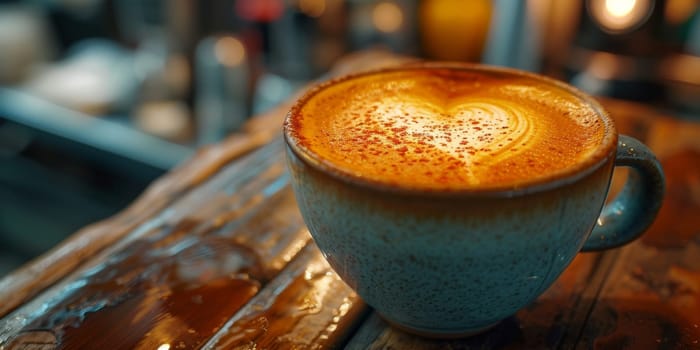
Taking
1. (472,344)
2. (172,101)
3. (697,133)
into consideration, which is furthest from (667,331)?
(172,101)

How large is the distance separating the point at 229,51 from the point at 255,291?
6.80 ft

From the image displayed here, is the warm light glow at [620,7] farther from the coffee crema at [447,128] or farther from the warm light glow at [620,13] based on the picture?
the coffee crema at [447,128]

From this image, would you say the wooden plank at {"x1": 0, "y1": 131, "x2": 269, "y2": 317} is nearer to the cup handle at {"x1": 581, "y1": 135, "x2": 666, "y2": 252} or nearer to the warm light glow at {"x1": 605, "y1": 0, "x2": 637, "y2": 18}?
the cup handle at {"x1": 581, "y1": 135, "x2": 666, "y2": 252}

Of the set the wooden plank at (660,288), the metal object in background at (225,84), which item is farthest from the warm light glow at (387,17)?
the wooden plank at (660,288)

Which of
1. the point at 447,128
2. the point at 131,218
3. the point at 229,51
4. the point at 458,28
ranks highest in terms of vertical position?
the point at 447,128

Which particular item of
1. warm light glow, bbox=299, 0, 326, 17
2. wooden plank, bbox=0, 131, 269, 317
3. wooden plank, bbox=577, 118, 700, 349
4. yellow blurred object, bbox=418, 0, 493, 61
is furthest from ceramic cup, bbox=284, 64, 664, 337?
warm light glow, bbox=299, 0, 326, 17

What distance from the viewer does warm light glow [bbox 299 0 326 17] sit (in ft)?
9.00

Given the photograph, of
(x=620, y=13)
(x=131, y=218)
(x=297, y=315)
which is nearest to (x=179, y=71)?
(x=620, y=13)

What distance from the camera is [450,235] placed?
52cm

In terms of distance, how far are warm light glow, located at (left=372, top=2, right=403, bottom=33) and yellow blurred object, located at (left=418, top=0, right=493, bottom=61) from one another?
804 millimetres

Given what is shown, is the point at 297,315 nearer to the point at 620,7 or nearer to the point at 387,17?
the point at 620,7

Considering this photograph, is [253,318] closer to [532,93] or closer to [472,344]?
[472,344]

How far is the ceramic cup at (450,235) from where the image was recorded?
0.52m

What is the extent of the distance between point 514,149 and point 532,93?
194 mm
